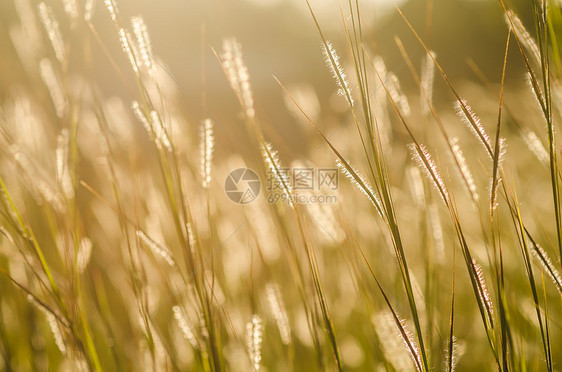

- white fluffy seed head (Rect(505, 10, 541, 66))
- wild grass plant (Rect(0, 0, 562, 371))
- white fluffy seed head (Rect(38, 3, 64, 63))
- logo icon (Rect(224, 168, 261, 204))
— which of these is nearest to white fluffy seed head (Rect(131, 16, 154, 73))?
wild grass plant (Rect(0, 0, 562, 371))

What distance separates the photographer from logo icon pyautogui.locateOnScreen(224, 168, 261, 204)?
1.42m

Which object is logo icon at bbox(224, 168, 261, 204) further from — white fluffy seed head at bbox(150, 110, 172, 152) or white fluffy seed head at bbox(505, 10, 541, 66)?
white fluffy seed head at bbox(505, 10, 541, 66)

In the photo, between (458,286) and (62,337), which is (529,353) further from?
(62,337)

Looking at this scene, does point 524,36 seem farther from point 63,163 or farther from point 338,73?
point 63,163

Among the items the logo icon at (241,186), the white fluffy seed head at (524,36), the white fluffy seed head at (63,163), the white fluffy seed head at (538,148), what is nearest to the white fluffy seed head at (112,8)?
the white fluffy seed head at (63,163)

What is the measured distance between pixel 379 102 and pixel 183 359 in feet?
2.82

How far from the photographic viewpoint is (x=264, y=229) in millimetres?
936

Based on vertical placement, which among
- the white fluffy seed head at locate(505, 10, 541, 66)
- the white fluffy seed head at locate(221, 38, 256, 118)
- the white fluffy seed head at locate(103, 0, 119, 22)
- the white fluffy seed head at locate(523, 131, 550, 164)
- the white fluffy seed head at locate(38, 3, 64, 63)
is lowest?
the white fluffy seed head at locate(523, 131, 550, 164)

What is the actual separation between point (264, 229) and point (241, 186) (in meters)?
0.58

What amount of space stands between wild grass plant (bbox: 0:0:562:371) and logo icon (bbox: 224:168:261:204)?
0.06 meters

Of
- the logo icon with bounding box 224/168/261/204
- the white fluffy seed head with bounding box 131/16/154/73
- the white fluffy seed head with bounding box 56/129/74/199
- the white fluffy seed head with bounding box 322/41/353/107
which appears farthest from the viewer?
the logo icon with bounding box 224/168/261/204

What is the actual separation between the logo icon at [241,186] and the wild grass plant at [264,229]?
2.4 inches

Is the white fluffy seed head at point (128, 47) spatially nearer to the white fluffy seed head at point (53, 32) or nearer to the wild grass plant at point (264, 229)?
the wild grass plant at point (264, 229)

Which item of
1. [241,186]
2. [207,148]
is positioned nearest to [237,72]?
[207,148]
